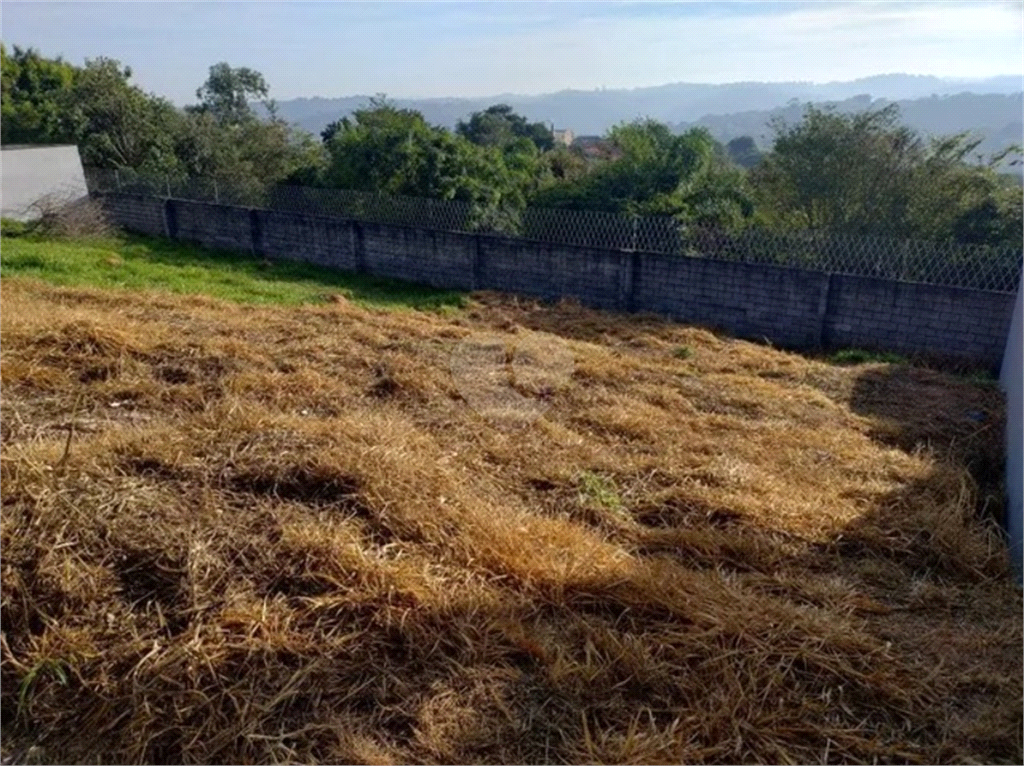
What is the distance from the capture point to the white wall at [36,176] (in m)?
11.1

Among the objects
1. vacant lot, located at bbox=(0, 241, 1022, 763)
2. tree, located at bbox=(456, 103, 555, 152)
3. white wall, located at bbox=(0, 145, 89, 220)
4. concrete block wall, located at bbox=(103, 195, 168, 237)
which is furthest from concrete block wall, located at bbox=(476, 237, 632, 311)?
tree, located at bbox=(456, 103, 555, 152)

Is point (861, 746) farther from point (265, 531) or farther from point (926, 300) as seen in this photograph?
point (926, 300)

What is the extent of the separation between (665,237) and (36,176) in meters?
10.6

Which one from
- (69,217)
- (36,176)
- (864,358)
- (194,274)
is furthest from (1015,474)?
(36,176)

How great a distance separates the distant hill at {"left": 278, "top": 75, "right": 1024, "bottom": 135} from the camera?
44.4ft

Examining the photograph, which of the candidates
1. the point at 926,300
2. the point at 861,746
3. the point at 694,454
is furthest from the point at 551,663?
the point at 926,300

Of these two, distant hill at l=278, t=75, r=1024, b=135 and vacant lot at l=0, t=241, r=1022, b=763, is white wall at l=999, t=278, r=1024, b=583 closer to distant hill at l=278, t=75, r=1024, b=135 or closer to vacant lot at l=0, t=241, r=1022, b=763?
vacant lot at l=0, t=241, r=1022, b=763

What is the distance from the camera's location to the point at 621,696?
1.70 m

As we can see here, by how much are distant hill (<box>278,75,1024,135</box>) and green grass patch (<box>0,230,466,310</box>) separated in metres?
3.02

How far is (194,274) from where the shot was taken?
870cm

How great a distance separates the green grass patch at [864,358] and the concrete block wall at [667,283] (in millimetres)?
158

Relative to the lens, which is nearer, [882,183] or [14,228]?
[14,228]

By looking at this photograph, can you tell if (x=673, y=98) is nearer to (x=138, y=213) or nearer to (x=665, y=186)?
(x=665, y=186)

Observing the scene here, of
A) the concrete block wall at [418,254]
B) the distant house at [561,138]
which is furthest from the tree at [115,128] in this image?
the distant house at [561,138]
